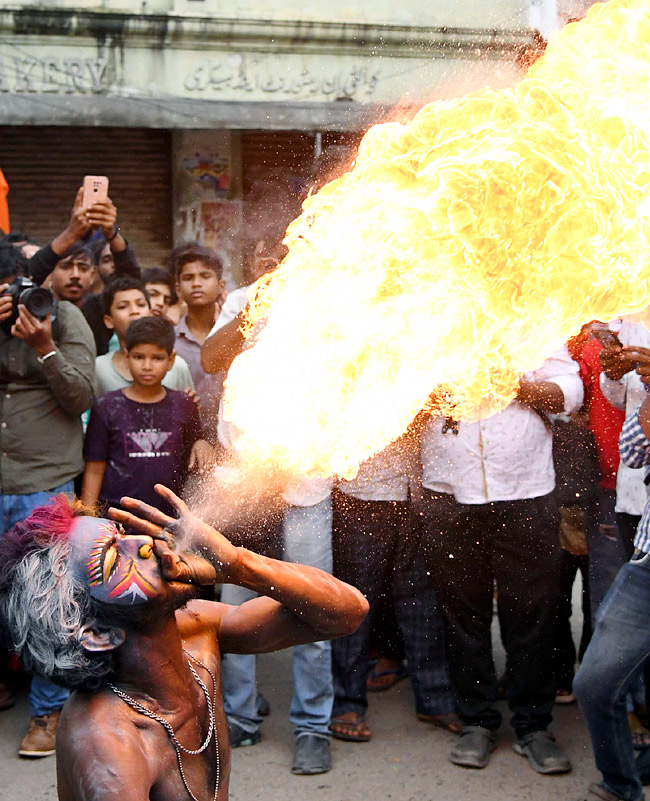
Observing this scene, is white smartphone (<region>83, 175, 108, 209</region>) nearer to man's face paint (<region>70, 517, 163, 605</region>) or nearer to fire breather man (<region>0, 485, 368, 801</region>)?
fire breather man (<region>0, 485, 368, 801</region>)

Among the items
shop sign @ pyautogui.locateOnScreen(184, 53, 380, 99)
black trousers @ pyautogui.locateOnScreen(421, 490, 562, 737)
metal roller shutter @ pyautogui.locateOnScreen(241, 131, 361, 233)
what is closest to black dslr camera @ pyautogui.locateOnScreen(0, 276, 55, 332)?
A: black trousers @ pyautogui.locateOnScreen(421, 490, 562, 737)

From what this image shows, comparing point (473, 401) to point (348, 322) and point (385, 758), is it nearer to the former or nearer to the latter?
point (348, 322)

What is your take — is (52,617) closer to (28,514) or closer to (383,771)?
(28,514)

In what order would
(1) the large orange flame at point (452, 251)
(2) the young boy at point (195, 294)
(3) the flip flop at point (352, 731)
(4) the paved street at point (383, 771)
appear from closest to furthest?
(1) the large orange flame at point (452, 251) → (4) the paved street at point (383, 771) → (3) the flip flop at point (352, 731) → (2) the young boy at point (195, 294)

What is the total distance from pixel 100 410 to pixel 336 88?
20.6 ft

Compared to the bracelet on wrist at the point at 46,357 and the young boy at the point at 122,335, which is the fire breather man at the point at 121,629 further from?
the young boy at the point at 122,335

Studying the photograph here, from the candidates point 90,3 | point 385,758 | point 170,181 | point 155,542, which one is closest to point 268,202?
point 170,181

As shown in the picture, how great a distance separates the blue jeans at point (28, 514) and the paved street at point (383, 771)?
0.22m

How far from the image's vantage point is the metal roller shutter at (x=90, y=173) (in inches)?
409

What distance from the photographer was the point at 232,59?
10.2 meters

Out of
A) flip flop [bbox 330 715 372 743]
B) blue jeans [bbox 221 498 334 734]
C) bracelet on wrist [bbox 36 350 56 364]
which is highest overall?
bracelet on wrist [bbox 36 350 56 364]

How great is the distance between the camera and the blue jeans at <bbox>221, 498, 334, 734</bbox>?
15.6 feet

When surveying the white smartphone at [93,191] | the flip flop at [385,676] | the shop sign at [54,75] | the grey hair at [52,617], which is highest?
the shop sign at [54,75]

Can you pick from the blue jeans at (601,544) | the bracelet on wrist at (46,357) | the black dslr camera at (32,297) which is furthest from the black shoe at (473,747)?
the black dslr camera at (32,297)
